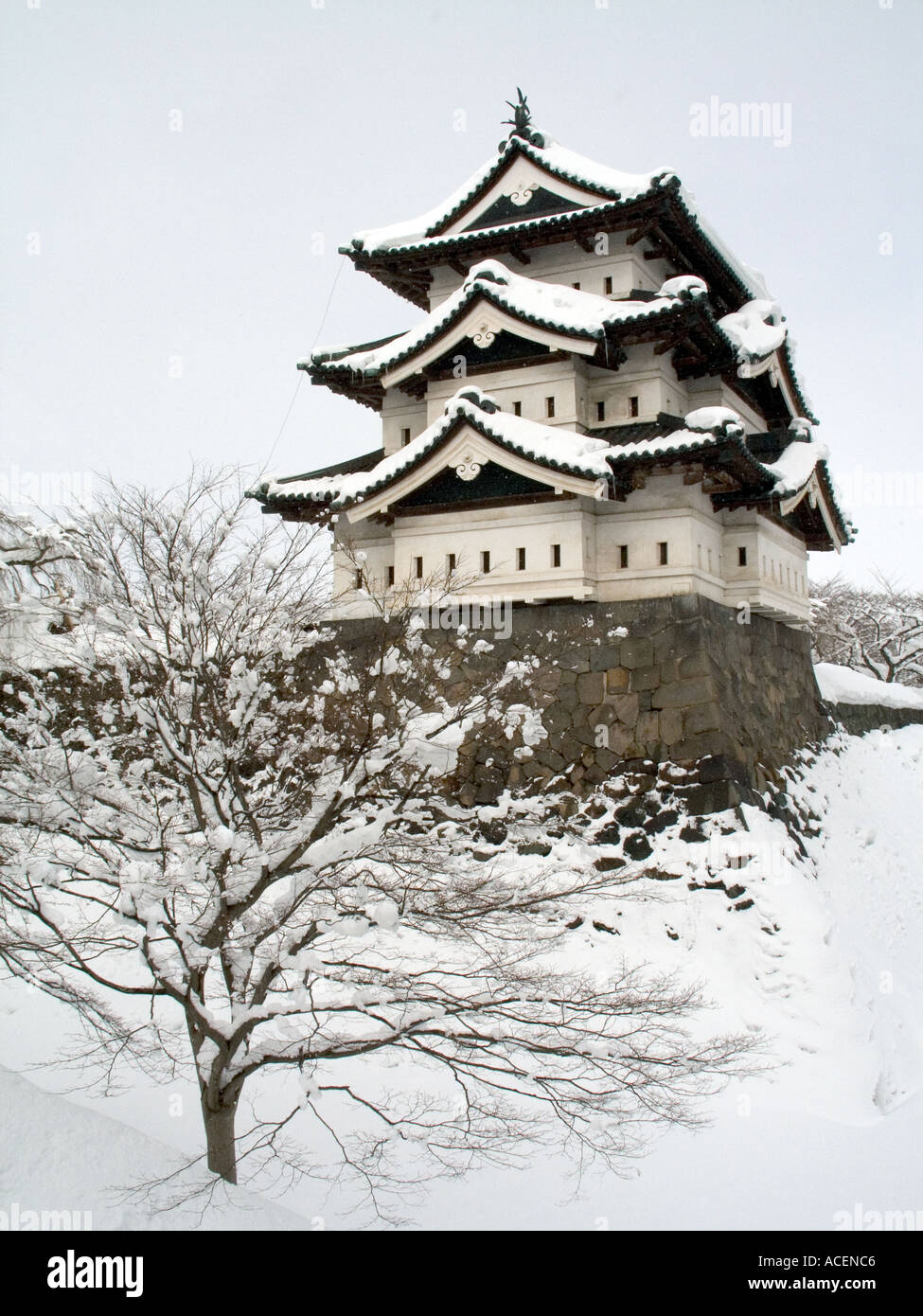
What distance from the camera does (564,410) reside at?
1546 centimetres

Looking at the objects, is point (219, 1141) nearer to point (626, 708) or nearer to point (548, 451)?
point (626, 708)

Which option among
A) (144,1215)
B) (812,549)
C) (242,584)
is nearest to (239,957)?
(144,1215)

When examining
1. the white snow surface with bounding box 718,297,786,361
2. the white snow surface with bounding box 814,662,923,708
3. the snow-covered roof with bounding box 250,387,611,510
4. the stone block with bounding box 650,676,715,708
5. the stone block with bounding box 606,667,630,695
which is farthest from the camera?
the white snow surface with bounding box 814,662,923,708

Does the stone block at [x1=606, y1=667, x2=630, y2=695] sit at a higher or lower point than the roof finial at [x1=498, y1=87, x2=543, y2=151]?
lower

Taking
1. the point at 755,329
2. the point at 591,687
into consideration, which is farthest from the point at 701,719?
the point at 755,329

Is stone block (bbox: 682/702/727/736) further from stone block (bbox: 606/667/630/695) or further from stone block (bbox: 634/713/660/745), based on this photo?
stone block (bbox: 606/667/630/695)

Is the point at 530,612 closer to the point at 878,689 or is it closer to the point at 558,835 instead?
the point at 558,835

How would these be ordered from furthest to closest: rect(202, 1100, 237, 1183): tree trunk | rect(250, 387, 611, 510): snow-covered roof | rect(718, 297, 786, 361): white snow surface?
1. rect(718, 297, 786, 361): white snow surface
2. rect(250, 387, 611, 510): snow-covered roof
3. rect(202, 1100, 237, 1183): tree trunk

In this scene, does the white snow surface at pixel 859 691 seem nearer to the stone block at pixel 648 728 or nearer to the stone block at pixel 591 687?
the stone block at pixel 648 728

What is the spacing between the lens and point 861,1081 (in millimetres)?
10945


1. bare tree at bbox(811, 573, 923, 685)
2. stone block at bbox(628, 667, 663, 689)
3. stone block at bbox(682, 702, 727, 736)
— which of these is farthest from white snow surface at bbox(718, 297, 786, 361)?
bare tree at bbox(811, 573, 923, 685)

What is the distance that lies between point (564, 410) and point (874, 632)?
27.7m

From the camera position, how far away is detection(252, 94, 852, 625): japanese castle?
14406 mm

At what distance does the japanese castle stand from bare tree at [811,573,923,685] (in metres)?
19.4
